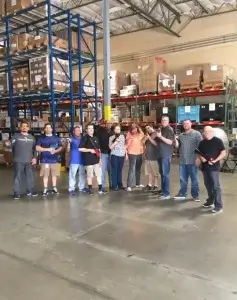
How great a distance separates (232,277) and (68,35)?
337 inches

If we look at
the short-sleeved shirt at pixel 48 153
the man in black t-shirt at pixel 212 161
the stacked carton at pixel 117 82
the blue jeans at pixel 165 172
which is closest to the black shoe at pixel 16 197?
the short-sleeved shirt at pixel 48 153

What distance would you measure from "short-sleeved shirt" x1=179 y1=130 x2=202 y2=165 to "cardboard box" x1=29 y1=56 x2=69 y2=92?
5086 millimetres

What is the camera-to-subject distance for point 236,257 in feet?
12.0

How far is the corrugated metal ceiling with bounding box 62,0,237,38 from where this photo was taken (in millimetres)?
13648

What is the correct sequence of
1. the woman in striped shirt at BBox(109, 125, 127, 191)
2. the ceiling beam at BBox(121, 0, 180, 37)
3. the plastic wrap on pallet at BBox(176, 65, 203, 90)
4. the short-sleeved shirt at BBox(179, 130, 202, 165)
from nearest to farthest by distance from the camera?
the short-sleeved shirt at BBox(179, 130, 202, 165) < the woman in striped shirt at BBox(109, 125, 127, 191) < the plastic wrap on pallet at BBox(176, 65, 203, 90) < the ceiling beam at BBox(121, 0, 180, 37)

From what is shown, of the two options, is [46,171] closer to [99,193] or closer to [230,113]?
[99,193]

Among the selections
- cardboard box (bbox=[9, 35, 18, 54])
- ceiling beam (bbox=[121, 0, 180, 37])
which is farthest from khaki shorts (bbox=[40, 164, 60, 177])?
ceiling beam (bbox=[121, 0, 180, 37])

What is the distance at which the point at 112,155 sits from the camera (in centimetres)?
691

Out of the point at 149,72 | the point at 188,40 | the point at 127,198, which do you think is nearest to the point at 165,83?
the point at 149,72

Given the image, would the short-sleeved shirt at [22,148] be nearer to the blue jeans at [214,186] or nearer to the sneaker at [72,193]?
the sneaker at [72,193]

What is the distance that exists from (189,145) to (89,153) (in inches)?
83.3

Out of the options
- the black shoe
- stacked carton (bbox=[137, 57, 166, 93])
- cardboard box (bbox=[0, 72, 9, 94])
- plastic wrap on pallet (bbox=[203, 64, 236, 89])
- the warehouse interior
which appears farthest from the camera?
stacked carton (bbox=[137, 57, 166, 93])

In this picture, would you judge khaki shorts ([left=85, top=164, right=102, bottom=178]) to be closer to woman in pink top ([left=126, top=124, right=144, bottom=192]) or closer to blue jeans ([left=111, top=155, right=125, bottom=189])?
blue jeans ([left=111, top=155, right=125, bottom=189])

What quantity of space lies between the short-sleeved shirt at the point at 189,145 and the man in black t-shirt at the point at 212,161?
35 cm
